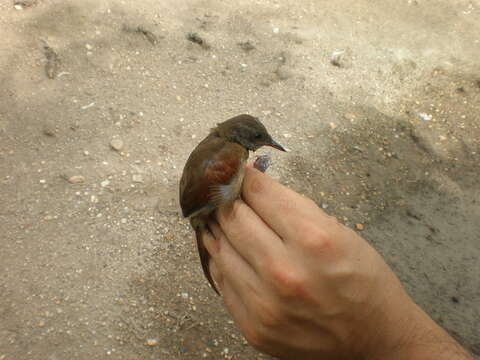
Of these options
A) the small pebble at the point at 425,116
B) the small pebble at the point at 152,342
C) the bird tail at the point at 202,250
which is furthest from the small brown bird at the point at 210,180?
the small pebble at the point at 425,116

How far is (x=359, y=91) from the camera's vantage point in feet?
16.7

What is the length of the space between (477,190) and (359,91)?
1.68 metres

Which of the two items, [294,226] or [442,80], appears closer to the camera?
[294,226]

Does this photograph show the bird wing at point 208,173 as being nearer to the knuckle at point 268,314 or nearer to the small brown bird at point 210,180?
the small brown bird at point 210,180

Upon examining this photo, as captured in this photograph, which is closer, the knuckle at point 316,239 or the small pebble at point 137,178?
the knuckle at point 316,239

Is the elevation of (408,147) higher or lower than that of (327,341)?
lower

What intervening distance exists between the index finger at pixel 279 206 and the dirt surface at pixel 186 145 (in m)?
1.30

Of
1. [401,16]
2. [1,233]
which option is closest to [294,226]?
[1,233]

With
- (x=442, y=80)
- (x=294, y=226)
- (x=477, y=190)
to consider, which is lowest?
(x=477, y=190)

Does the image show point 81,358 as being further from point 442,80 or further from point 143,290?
point 442,80

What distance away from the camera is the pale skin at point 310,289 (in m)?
1.80

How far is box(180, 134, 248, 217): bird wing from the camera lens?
2.28 meters

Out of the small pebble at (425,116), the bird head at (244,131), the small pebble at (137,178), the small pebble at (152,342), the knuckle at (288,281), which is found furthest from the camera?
the small pebble at (425,116)

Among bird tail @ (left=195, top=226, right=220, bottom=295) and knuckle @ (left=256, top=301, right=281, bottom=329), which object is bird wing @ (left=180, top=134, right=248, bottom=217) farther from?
knuckle @ (left=256, top=301, right=281, bottom=329)
